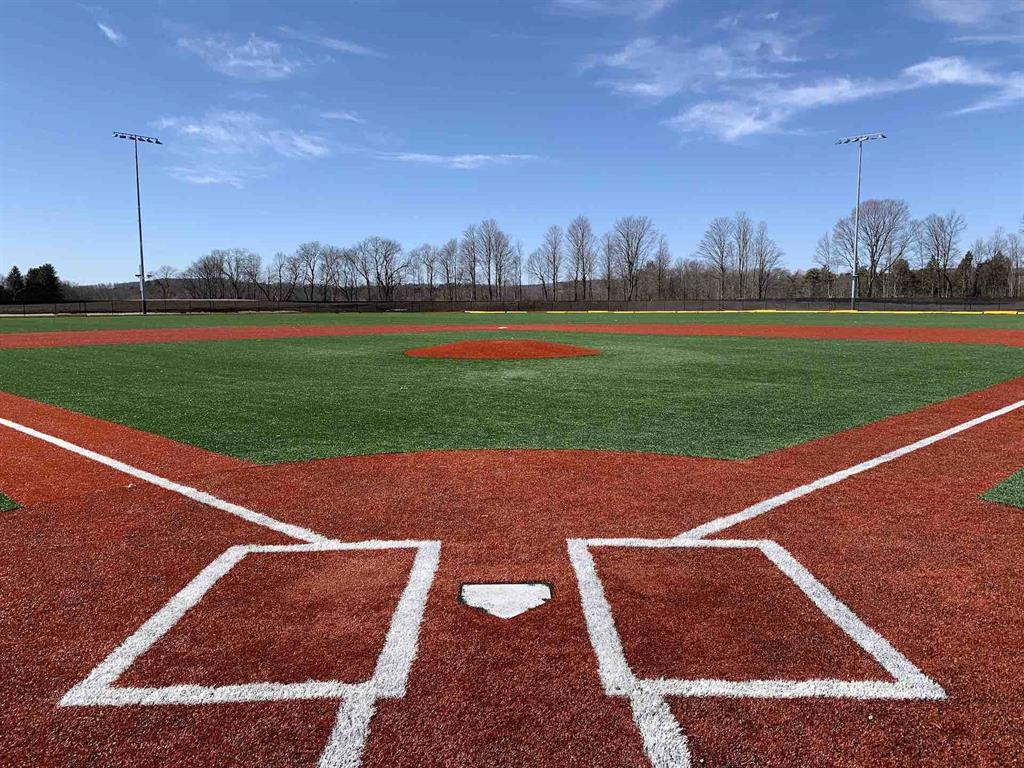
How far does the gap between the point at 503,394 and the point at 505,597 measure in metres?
7.10

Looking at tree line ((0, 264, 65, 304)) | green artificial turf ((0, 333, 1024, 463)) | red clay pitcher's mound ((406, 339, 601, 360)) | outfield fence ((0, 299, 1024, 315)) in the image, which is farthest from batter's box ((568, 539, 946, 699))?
tree line ((0, 264, 65, 304))

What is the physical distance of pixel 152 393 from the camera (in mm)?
10516

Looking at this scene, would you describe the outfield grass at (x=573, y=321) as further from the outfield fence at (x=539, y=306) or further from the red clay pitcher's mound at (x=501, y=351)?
the red clay pitcher's mound at (x=501, y=351)

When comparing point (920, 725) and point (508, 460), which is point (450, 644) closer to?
point (920, 725)

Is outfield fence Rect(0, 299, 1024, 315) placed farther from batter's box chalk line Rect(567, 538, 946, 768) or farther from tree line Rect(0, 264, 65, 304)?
batter's box chalk line Rect(567, 538, 946, 768)

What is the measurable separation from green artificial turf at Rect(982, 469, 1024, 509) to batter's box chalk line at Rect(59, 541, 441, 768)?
14.7ft

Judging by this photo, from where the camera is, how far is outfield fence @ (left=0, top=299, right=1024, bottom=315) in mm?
52438

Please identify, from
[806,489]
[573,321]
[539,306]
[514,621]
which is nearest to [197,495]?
[514,621]

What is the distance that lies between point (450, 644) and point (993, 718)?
2170 mm

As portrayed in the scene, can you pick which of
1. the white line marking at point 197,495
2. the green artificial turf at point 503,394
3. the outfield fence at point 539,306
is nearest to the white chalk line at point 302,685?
the white line marking at point 197,495

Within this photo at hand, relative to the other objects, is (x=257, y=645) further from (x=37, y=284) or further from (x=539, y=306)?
(x=37, y=284)

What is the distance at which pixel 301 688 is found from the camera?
2586 millimetres

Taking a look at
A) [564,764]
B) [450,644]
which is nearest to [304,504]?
[450,644]

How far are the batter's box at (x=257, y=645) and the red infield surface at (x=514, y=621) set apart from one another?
1cm
